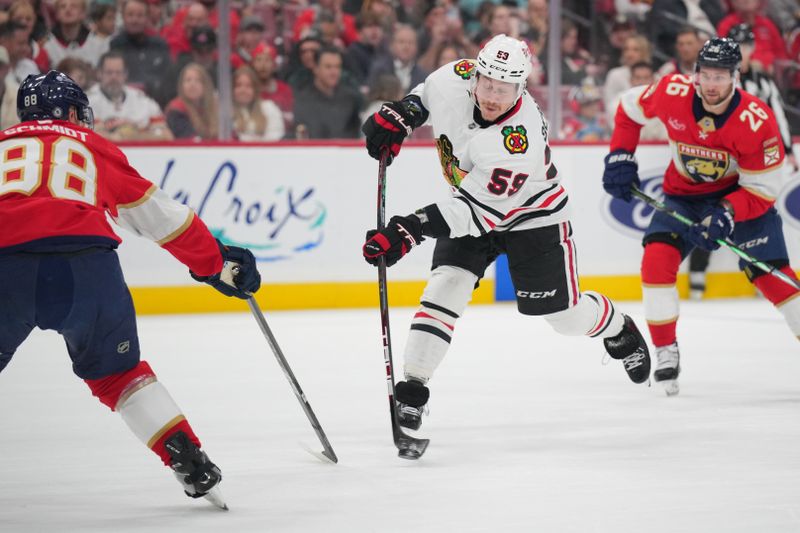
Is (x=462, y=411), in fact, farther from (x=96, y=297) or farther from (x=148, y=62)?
(x=148, y=62)

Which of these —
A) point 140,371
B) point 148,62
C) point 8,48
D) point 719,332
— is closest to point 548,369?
point 719,332

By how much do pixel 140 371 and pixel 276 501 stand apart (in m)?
0.47

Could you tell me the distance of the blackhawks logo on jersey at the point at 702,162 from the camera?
4.31 metres

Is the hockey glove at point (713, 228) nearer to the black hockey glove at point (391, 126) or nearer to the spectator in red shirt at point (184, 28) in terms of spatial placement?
the black hockey glove at point (391, 126)

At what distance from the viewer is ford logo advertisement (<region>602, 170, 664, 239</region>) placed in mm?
6977

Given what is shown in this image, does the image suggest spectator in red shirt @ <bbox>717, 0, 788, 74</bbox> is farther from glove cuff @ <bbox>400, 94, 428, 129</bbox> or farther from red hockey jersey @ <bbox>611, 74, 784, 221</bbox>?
glove cuff @ <bbox>400, 94, 428, 129</bbox>

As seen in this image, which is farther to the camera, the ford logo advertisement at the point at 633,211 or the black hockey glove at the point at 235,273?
the ford logo advertisement at the point at 633,211

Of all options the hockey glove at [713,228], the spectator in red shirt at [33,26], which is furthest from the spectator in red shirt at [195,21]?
the hockey glove at [713,228]

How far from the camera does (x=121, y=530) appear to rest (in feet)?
8.66

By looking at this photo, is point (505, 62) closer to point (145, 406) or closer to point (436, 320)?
point (436, 320)

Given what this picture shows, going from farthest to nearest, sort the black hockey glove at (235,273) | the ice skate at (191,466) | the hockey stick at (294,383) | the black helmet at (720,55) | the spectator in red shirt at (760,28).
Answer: the spectator in red shirt at (760,28) → the black helmet at (720,55) → the hockey stick at (294,383) → the black hockey glove at (235,273) → the ice skate at (191,466)

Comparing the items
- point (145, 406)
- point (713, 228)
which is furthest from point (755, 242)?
point (145, 406)

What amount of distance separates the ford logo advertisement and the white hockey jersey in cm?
330

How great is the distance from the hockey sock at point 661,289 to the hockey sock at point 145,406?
2.20 metres
